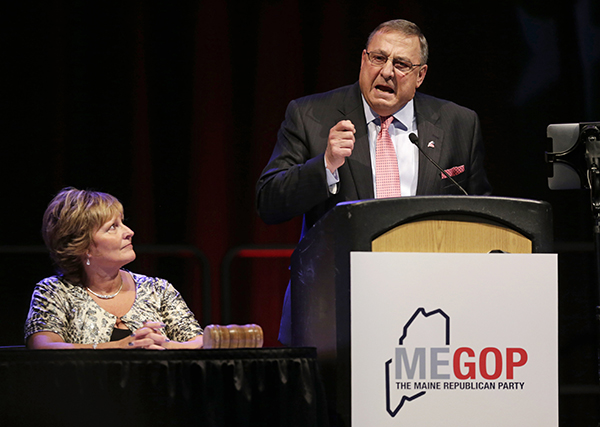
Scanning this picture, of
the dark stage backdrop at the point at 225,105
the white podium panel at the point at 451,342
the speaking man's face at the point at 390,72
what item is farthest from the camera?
the dark stage backdrop at the point at 225,105

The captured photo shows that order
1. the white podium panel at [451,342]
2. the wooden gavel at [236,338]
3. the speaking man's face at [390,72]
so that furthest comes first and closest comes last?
the speaking man's face at [390,72]
the wooden gavel at [236,338]
the white podium panel at [451,342]

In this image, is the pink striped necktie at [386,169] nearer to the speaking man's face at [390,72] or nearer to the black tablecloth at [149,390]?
the speaking man's face at [390,72]

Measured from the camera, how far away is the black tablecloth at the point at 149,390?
1.37 m

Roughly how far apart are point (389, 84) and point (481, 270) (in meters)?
0.84

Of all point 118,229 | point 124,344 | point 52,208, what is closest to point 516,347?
point 124,344

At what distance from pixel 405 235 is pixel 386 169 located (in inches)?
24.0

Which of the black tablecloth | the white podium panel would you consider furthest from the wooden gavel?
the white podium panel

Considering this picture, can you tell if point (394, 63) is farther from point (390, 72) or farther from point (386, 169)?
point (386, 169)

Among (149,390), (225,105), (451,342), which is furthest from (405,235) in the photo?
(225,105)

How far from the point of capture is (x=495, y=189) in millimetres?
3469

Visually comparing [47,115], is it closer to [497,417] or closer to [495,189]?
[495,189]

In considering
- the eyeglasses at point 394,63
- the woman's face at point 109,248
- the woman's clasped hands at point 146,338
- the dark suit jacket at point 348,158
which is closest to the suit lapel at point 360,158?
the dark suit jacket at point 348,158

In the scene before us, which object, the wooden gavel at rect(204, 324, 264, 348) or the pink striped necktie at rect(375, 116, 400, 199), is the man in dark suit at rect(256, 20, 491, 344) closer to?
the pink striped necktie at rect(375, 116, 400, 199)

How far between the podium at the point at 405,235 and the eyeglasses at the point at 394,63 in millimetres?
801
